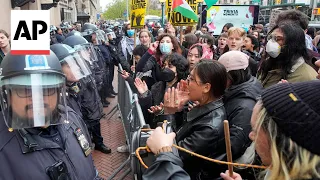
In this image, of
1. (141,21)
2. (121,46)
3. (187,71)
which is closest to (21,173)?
(187,71)

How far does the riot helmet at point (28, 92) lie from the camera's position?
5.53ft

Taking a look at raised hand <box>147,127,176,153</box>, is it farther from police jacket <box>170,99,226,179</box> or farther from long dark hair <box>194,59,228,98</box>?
long dark hair <box>194,59,228,98</box>

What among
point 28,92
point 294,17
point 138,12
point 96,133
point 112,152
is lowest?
point 112,152

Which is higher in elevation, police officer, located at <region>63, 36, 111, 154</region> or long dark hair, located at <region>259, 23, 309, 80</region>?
long dark hair, located at <region>259, 23, 309, 80</region>

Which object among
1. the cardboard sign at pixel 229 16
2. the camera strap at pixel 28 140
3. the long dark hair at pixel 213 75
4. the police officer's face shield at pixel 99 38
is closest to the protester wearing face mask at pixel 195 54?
the long dark hair at pixel 213 75

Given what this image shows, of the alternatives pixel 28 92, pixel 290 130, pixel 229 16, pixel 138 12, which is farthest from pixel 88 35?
pixel 229 16

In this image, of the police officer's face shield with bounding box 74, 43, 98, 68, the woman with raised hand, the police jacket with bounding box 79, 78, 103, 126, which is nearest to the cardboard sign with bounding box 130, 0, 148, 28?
the police officer's face shield with bounding box 74, 43, 98, 68

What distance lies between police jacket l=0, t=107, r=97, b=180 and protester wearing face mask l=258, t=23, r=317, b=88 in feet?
7.39

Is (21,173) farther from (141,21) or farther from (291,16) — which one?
(141,21)

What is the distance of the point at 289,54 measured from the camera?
10.2 ft

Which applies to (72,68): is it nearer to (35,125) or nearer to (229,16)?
(35,125)

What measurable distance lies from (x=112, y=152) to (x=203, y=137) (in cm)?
383

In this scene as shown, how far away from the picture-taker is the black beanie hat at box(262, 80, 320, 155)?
39.2 inches

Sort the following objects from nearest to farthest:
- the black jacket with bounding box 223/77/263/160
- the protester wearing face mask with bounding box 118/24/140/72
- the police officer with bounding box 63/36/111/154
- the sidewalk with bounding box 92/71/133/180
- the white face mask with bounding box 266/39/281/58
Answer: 1. the black jacket with bounding box 223/77/263/160
2. the white face mask with bounding box 266/39/281/58
3. the police officer with bounding box 63/36/111/154
4. the sidewalk with bounding box 92/71/133/180
5. the protester wearing face mask with bounding box 118/24/140/72
